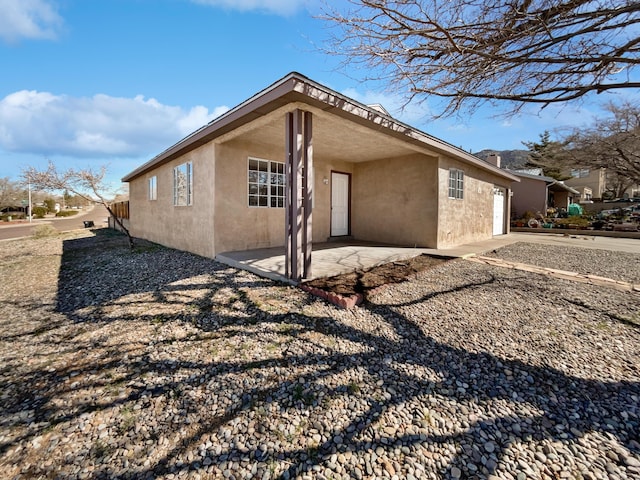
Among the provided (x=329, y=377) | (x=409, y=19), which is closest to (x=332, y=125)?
(x=409, y=19)

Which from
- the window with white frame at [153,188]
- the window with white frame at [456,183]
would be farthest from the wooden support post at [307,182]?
the window with white frame at [153,188]

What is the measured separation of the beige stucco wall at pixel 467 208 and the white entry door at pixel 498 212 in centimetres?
53

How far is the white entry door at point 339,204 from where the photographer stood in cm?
891

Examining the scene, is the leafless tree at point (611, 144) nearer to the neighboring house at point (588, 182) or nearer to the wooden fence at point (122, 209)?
the neighboring house at point (588, 182)

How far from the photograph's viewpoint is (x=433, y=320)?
3391 millimetres

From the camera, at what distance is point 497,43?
3.75 m

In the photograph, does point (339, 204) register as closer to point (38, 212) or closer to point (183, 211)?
point (183, 211)

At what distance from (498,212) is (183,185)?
12.1 metres

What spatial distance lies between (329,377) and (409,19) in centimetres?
428

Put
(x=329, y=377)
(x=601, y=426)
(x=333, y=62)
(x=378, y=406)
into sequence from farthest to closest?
(x=333, y=62)
(x=329, y=377)
(x=378, y=406)
(x=601, y=426)

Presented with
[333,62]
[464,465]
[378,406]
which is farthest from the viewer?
[333,62]

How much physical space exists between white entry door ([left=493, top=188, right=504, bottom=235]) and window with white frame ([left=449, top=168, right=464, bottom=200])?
3609mm

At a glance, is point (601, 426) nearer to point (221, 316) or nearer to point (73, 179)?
point (221, 316)

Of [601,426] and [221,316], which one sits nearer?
[601,426]
